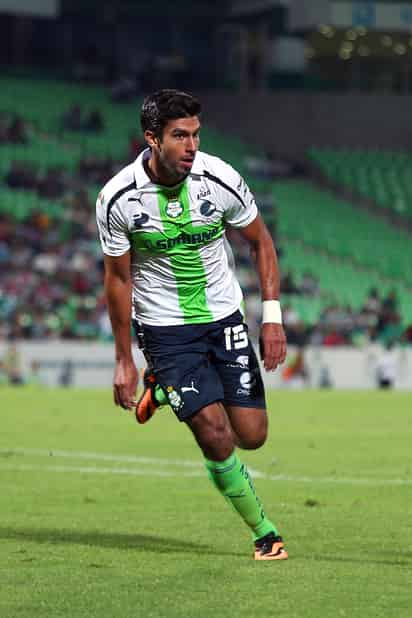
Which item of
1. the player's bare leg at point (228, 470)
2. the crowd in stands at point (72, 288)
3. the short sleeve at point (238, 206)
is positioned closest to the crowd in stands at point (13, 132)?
the crowd in stands at point (72, 288)

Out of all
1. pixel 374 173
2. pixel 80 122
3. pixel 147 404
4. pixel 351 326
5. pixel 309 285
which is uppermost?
pixel 147 404

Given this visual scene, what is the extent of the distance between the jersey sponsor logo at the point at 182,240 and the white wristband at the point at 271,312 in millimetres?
461

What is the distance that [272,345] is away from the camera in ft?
23.6

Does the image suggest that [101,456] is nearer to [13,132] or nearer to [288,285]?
[288,285]

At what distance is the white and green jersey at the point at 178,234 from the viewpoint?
7.33 m

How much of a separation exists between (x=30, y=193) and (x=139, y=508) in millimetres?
27121

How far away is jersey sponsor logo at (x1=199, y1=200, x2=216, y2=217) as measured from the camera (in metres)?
7.38

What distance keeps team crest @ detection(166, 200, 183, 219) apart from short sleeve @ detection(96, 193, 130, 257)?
9.2 inches

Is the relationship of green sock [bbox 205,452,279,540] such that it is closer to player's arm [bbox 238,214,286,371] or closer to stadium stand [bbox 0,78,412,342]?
player's arm [bbox 238,214,286,371]

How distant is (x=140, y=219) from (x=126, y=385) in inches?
33.7

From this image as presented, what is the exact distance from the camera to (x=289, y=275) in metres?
34.0

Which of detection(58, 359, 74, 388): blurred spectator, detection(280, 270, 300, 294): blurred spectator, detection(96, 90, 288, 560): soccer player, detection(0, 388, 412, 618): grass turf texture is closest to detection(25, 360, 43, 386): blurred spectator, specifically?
detection(58, 359, 74, 388): blurred spectator

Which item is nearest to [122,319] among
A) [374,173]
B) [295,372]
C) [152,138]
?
[152,138]

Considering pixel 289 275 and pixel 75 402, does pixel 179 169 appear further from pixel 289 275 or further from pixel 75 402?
pixel 289 275
